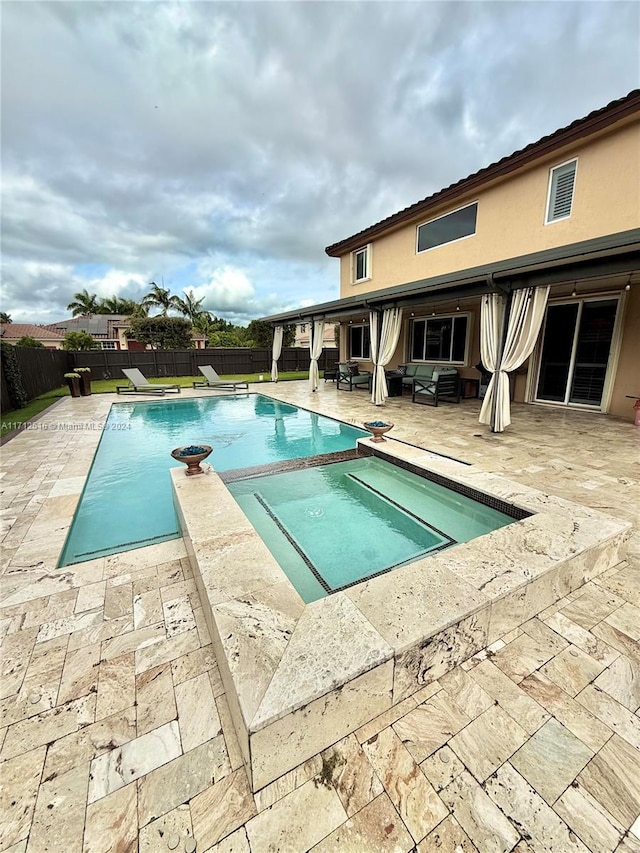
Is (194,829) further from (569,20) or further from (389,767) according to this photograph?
(569,20)

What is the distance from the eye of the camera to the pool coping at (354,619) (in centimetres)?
140

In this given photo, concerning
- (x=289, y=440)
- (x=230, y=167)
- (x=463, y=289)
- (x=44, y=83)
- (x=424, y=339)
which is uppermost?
(x=230, y=167)

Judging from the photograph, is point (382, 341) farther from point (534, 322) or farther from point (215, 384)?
point (215, 384)

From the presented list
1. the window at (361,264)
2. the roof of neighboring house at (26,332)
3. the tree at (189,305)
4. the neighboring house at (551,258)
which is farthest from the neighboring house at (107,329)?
the neighboring house at (551,258)

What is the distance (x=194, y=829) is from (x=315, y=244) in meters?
25.1

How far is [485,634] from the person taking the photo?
1.95 metres

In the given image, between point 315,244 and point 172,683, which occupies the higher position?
point 315,244

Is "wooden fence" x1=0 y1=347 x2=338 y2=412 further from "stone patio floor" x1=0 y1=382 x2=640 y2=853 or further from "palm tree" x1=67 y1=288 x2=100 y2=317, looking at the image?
"palm tree" x1=67 y1=288 x2=100 y2=317

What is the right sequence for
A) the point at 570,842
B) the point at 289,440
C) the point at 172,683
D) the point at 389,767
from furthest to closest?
the point at 289,440 < the point at 172,683 < the point at 389,767 < the point at 570,842

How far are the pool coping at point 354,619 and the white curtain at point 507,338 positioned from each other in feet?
11.8

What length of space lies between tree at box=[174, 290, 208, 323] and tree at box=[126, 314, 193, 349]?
30.8 feet

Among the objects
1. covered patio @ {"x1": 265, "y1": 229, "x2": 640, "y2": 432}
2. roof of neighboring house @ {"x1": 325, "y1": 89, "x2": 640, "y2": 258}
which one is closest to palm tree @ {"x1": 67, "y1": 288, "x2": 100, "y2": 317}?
covered patio @ {"x1": 265, "y1": 229, "x2": 640, "y2": 432}

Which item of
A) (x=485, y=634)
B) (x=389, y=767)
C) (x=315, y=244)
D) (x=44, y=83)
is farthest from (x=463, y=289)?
(x=315, y=244)

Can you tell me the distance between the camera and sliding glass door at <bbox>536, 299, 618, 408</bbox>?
724 cm
